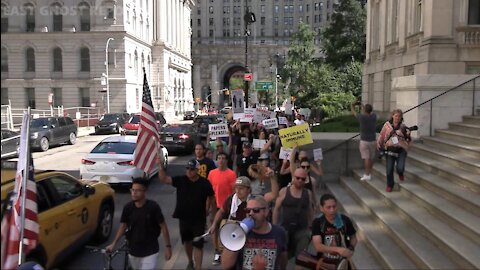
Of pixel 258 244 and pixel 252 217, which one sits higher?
pixel 252 217

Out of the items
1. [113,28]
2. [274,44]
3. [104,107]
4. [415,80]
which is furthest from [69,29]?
[274,44]

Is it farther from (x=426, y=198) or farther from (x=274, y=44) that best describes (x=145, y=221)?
(x=274, y=44)

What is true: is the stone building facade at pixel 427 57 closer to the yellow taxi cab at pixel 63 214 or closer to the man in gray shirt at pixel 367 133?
the man in gray shirt at pixel 367 133

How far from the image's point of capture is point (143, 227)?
5684 millimetres

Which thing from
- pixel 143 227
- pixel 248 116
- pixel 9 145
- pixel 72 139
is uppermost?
pixel 248 116

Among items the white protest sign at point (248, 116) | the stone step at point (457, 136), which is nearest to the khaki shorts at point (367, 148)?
the stone step at point (457, 136)

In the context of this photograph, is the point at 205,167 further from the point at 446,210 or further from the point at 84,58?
the point at 84,58

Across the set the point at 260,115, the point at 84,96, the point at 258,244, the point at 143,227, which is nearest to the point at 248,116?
the point at 260,115

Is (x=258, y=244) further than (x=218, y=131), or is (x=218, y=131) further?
(x=218, y=131)

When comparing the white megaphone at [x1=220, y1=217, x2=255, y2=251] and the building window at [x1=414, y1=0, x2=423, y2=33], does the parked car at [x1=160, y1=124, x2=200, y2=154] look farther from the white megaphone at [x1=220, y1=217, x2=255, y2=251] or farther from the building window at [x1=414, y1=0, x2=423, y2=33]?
the white megaphone at [x1=220, y1=217, x2=255, y2=251]

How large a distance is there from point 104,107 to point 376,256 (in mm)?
59822

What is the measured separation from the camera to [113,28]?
60594mm

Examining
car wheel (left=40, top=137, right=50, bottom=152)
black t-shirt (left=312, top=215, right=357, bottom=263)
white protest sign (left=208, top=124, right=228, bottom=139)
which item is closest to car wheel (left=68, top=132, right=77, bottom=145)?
car wheel (left=40, top=137, right=50, bottom=152)

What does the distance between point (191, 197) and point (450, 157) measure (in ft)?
18.3
